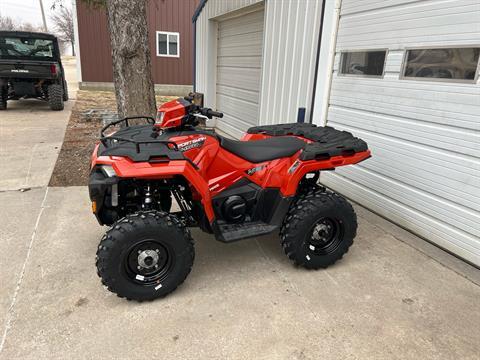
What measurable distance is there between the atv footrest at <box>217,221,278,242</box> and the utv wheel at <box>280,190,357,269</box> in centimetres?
16

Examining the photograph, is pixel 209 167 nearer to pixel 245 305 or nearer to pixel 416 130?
pixel 245 305

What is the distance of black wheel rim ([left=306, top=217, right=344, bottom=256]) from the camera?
10.00 ft

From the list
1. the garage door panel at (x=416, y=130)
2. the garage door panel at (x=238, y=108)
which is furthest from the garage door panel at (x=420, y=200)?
the garage door panel at (x=238, y=108)

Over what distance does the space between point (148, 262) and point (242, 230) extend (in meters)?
0.77

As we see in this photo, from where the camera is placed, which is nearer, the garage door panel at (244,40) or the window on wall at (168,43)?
the garage door panel at (244,40)

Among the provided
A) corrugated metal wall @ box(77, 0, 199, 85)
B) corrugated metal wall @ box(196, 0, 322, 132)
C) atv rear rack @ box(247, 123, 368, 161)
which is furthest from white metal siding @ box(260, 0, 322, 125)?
corrugated metal wall @ box(77, 0, 199, 85)

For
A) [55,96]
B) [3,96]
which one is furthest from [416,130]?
[3,96]

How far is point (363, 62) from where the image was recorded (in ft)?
13.7

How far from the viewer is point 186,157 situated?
2514 mm

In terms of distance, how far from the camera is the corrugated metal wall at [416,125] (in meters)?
3.14

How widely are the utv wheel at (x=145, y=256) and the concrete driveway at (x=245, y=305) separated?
5.7 inches

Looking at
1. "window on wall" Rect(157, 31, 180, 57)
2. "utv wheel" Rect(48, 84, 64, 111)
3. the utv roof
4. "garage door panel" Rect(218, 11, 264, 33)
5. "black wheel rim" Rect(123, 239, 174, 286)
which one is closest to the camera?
"black wheel rim" Rect(123, 239, 174, 286)

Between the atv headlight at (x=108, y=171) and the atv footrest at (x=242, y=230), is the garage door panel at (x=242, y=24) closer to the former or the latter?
the atv footrest at (x=242, y=230)

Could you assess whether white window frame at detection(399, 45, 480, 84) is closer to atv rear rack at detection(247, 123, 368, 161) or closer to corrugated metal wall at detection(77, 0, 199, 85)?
atv rear rack at detection(247, 123, 368, 161)
